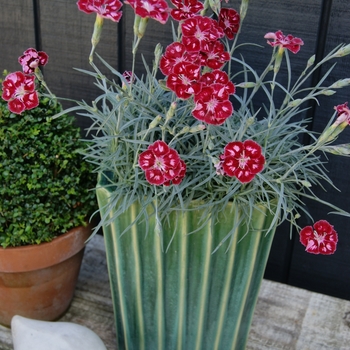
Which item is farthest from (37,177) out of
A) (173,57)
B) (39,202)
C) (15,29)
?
(15,29)

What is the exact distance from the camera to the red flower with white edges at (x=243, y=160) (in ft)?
2.53

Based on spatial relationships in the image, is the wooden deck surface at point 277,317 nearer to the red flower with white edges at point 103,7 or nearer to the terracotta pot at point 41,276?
the terracotta pot at point 41,276

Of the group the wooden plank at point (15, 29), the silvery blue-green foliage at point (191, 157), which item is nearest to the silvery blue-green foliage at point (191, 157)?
the silvery blue-green foliage at point (191, 157)

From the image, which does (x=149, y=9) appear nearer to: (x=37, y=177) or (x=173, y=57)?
(x=173, y=57)

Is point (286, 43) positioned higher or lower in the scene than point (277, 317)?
higher

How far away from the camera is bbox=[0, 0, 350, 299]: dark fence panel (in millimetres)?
1132

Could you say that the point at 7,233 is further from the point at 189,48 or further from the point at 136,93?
the point at 189,48

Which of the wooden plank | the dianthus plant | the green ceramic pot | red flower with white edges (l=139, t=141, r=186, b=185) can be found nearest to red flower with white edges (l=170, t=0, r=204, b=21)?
the dianthus plant

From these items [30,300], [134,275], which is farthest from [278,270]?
[30,300]

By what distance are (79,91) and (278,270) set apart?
0.71m

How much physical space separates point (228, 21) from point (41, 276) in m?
0.66

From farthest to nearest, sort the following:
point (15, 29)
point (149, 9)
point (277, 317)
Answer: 1. point (15, 29)
2. point (277, 317)
3. point (149, 9)

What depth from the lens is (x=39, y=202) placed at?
3.56 ft

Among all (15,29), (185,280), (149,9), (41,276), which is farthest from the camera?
(15,29)
